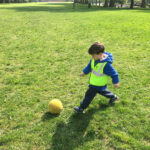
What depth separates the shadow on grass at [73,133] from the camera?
10.1ft

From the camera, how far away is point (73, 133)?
3320 millimetres

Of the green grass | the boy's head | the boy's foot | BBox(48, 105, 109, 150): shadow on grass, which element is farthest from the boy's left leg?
the boy's head

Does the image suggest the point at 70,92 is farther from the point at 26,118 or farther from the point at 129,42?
the point at 129,42

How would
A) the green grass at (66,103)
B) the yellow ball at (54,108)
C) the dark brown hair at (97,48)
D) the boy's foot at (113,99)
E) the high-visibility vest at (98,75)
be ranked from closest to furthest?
the dark brown hair at (97,48), the green grass at (66,103), the high-visibility vest at (98,75), the yellow ball at (54,108), the boy's foot at (113,99)

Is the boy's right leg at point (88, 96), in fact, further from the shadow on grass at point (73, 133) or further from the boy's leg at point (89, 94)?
the shadow on grass at point (73, 133)

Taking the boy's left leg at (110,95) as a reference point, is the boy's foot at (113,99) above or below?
below

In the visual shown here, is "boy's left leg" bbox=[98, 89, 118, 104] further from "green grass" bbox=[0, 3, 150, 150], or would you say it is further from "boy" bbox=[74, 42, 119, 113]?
"green grass" bbox=[0, 3, 150, 150]

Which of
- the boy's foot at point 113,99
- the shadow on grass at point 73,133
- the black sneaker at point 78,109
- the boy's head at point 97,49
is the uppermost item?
Answer: the boy's head at point 97,49

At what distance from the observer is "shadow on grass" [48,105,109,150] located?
121 inches

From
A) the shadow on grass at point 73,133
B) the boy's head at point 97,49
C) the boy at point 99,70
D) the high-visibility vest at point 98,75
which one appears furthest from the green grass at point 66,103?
the boy's head at point 97,49

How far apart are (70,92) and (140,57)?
3936mm

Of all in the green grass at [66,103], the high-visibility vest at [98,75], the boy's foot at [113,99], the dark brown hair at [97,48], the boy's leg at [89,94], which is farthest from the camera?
the boy's foot at [113,99]

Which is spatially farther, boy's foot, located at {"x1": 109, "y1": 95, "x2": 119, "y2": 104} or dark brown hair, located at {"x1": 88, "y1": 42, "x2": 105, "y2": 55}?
boy's foot, located at {"x1": 109, "y1": 95, "x2": 119, "y2": 104}

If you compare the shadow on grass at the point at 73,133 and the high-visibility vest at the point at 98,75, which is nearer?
the shadow on grass at the point at 73,133
